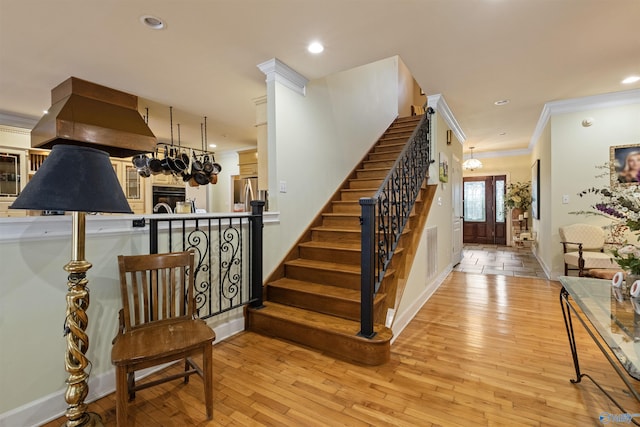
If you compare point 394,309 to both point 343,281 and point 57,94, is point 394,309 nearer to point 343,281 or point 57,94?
point 343,281

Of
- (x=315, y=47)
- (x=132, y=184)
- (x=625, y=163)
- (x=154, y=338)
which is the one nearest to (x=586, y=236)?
(x=625, y=163)

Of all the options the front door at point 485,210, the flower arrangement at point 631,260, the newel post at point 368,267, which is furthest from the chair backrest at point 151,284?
the front door at point 485,210

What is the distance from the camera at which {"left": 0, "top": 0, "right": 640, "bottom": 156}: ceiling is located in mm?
2191

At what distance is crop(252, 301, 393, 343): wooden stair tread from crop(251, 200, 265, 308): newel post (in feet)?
0.53

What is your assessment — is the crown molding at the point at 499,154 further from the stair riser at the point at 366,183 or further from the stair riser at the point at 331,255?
the stair riser at the point at 331,255

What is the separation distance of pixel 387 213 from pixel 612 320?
1.61 m

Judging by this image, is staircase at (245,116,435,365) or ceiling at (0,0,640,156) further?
staircase at (245,116,435,365)

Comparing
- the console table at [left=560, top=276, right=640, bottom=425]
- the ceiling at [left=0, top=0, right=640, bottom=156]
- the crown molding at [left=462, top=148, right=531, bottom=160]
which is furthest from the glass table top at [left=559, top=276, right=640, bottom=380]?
the crown molding at [left=462, top=148, right=531, bottom=160]

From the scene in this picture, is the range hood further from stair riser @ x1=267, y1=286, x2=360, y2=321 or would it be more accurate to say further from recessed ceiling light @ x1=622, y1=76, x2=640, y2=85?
recessed ceiling light @ x1=622, y1=76, x2=640, y2=85

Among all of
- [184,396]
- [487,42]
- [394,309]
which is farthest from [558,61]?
[184,396]

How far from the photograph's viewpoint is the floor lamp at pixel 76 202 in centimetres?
132

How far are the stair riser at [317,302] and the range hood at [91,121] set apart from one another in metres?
2.30

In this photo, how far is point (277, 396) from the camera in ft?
6.18

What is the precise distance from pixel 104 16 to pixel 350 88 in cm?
322
